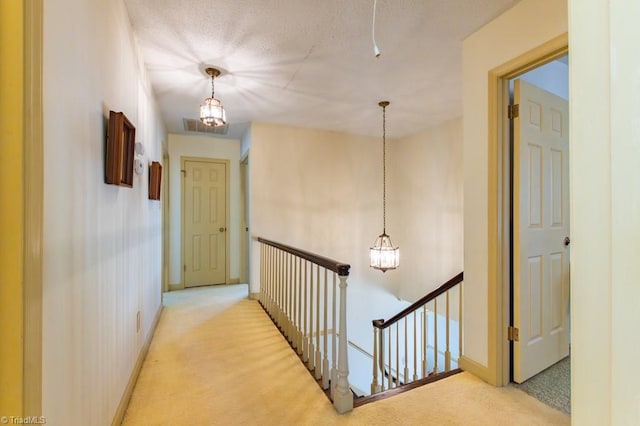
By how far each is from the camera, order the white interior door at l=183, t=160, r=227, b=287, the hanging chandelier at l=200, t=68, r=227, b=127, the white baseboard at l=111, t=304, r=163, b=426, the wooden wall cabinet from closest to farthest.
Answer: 1. the wooden wall cabinet
2. the white baseboard at l=111, t=304, r=163, b=426
3. the hanging chandelier at l=200, t=68, r=227, b=127
4. the white interior door at l=183, t=160, r=227, b=287

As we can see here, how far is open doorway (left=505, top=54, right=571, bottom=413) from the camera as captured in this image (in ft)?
6.02

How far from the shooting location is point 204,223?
4.73 m

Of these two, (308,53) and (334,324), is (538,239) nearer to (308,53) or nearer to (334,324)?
(334,324)

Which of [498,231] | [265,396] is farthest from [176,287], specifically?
[498,231]

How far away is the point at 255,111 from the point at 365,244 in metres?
2.57

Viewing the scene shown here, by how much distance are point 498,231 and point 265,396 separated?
1.82 metres

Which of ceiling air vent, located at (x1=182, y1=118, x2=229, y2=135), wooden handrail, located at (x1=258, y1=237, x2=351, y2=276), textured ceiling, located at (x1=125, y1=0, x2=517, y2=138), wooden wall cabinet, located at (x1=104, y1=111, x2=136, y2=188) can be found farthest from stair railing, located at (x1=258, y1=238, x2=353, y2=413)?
ceiling air vent, located at (x1=182, y1=118, x2=229, y2=135)

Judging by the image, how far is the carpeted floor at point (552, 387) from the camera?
5.43 ft

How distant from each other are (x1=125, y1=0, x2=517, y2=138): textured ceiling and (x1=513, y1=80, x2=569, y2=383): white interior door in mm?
735

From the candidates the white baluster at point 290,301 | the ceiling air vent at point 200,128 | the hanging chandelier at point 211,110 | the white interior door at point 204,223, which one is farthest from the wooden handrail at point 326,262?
the white interior door at point 204,223

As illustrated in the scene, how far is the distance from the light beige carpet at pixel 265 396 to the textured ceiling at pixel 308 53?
2356 millimetres
